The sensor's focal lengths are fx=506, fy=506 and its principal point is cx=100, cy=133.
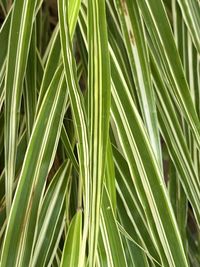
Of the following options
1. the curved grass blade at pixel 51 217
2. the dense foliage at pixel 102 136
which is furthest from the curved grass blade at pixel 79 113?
the curved grass blade at pixel 51 217

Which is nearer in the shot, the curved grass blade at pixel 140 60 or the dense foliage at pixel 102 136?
the dense foliage at pixel 102 136

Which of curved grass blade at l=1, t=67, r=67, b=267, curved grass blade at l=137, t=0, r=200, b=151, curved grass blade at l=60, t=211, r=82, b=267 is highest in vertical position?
curved grass blade at l=137, t=0, r=200, b=151

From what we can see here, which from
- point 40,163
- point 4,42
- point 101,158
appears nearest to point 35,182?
point 40,163

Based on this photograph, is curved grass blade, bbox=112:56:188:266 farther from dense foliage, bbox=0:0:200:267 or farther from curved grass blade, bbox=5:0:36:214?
curved grass blade, bbox=5:0:36:214

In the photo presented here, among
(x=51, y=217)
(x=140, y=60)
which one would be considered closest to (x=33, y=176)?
(x=51, y=217)

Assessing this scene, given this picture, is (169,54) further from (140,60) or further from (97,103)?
(97,103)

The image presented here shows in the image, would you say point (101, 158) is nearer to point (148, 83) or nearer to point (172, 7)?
point (148, 83)

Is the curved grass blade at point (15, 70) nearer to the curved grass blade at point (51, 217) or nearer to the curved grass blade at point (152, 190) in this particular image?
the curved grass blade at point (51, 217)

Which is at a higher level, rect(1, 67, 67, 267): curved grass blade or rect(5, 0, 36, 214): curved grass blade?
rect(5, 0, 36, 214): curved grass blade

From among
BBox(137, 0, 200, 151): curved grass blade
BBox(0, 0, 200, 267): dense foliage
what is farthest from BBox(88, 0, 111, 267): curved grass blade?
BBox(137, 0, 200, 151): curved grass blade
